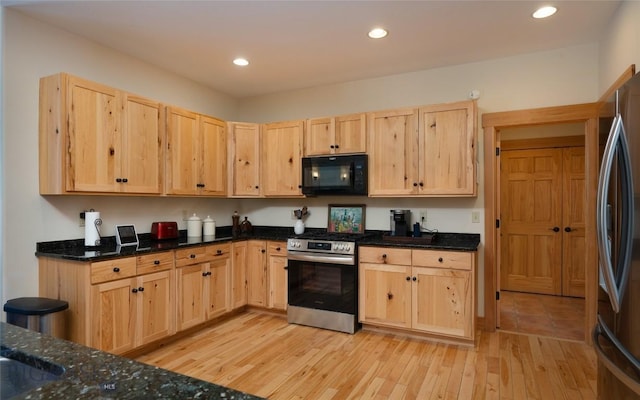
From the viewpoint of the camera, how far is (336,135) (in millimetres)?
3900

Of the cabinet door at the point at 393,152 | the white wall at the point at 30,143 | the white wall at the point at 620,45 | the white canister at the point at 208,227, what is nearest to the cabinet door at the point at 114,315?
the white wall at the point at 30,143

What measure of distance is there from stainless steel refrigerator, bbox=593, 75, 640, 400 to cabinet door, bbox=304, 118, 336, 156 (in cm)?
258

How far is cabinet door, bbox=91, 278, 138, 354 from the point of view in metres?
2.59

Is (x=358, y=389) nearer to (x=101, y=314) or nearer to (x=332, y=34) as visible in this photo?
(x=101, y=314)

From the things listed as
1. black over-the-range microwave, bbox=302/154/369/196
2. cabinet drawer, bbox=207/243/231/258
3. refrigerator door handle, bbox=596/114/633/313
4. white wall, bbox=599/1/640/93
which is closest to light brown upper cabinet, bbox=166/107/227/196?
cabinet drawer, bbox=207/243/231/258

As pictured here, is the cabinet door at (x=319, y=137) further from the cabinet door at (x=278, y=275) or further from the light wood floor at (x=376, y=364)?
the light wood floor at (x=376, y=364)

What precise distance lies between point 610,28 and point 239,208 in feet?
14.2

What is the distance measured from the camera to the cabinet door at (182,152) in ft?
11.6

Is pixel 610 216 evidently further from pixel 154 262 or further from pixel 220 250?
pixel 220 250

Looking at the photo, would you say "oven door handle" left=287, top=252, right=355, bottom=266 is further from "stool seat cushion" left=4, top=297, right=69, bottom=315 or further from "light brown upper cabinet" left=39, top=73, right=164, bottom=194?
"stool seat cushion" left=4, top=297, right=69, bottom=315

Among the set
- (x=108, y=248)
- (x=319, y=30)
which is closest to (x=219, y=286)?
(x=108, y=248)

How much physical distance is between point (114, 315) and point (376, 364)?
2.08 m

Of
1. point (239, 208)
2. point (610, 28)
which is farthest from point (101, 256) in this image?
point (610, 28)

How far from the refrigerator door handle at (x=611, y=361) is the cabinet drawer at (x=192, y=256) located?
3.07m
